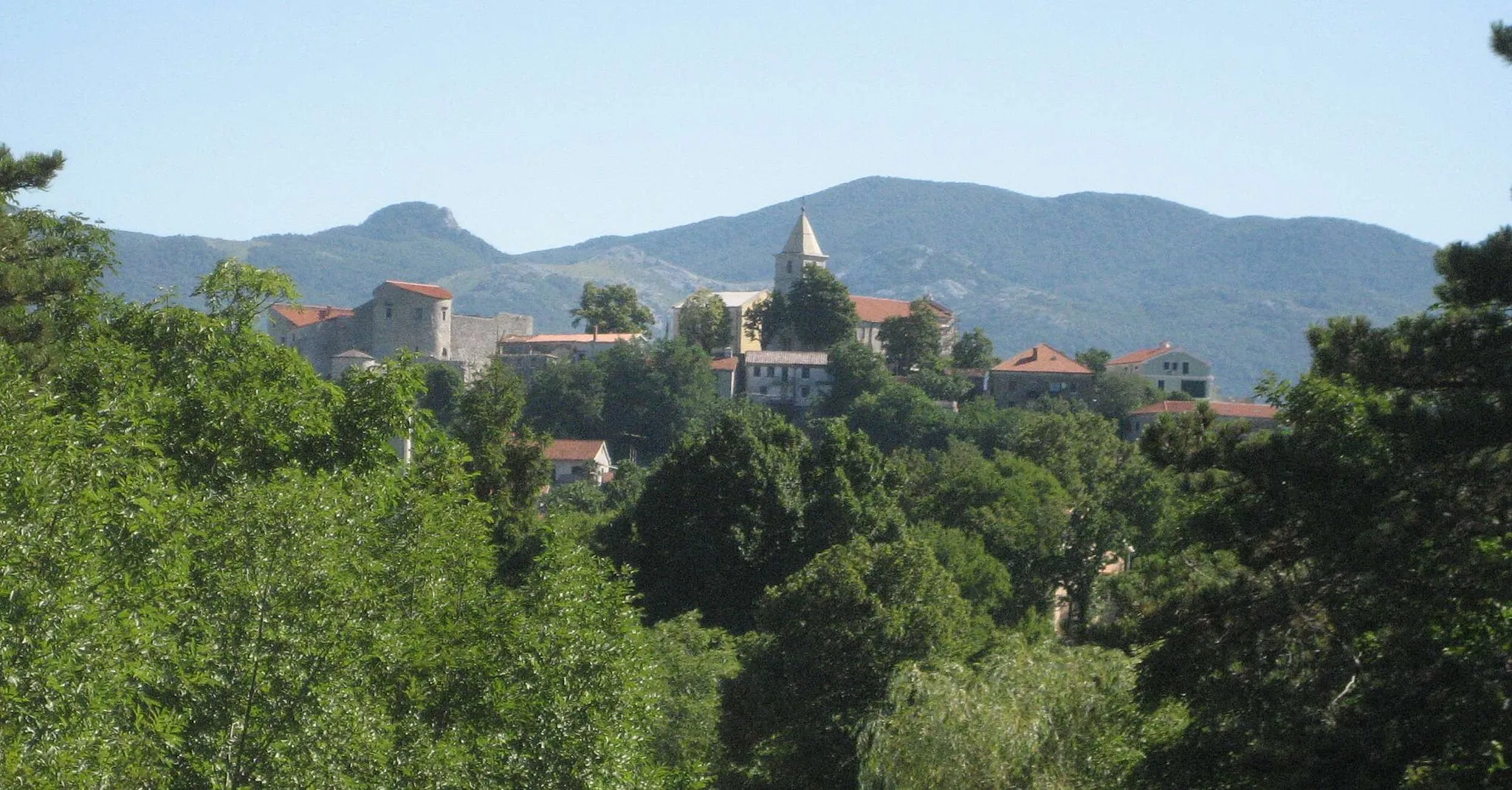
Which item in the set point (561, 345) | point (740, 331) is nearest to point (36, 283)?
point (740, 331)

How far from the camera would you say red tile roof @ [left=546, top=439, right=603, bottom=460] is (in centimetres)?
8675

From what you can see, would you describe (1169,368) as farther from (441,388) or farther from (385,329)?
(385,329)

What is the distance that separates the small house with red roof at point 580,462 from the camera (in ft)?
278

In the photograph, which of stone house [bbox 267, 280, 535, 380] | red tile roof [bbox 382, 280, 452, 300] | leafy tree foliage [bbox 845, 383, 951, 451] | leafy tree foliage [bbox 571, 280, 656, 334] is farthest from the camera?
leafy tree foliage [bbox 571, 280, 656, 334]

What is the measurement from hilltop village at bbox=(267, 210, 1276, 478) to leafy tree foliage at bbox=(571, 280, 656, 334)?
1738 millimetres

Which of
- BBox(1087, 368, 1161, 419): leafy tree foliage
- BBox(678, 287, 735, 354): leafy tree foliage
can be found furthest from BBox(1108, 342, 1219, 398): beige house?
BBox(678, 287, 735, 354): leafy tree foliage

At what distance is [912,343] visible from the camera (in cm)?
10156

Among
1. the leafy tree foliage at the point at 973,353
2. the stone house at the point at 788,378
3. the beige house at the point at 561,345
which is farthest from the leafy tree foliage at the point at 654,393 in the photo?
the leafy tree foliage at the point at 973,353

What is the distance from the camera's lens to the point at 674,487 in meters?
39.3

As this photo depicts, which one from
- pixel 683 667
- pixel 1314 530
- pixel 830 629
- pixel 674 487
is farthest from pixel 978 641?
pixel 1314 530

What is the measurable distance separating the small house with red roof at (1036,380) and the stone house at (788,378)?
39.0 ft

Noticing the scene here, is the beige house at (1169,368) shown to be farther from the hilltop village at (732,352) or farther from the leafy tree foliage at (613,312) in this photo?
the leafy tree foliage at (613,312)

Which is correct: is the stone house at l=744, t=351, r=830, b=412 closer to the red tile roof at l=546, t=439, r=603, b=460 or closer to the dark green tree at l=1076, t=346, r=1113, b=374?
the red tile roof at l=546, t=439, r=603, b=460

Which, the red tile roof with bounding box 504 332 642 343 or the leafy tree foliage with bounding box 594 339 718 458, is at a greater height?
the red tile roof with bounding box 504 332 642 343
